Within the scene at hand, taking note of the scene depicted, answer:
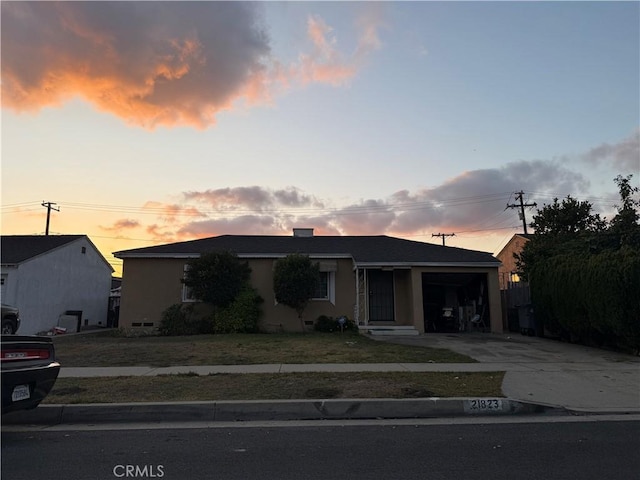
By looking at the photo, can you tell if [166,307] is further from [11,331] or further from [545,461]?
[545,461]

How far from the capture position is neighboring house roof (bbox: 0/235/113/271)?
71.2ft

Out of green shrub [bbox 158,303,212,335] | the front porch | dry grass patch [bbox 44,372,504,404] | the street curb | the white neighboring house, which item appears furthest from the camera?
the white neighboring house

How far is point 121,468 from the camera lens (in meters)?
4.50

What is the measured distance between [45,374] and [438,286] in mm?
17962

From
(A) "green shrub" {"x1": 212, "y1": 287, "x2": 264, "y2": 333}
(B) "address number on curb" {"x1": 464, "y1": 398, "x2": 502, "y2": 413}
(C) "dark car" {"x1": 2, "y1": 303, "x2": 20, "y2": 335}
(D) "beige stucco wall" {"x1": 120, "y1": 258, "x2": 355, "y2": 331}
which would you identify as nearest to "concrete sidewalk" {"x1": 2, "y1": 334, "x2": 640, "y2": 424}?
(B) "address number on curb" {"x1": 464, "y1": 398, "x2": 502, "y2": 413}

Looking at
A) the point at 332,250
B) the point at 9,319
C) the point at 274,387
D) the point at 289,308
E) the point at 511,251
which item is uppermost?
the point at 511,251

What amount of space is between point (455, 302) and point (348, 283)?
564 cm

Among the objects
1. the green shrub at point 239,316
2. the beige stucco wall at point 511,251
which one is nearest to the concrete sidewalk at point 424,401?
the green shrub at point 239,316

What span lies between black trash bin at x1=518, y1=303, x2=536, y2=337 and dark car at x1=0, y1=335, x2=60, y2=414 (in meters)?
15.9

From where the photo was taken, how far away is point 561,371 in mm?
9375

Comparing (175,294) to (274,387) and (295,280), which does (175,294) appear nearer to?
(295,280)

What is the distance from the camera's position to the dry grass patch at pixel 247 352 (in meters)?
10.6

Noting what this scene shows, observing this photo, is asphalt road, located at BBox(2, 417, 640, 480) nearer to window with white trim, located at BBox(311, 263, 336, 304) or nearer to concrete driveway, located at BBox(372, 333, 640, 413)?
concrete driveway, located at BBox(372, 333, 640, 413)

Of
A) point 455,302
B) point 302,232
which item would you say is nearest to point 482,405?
point 455,302
